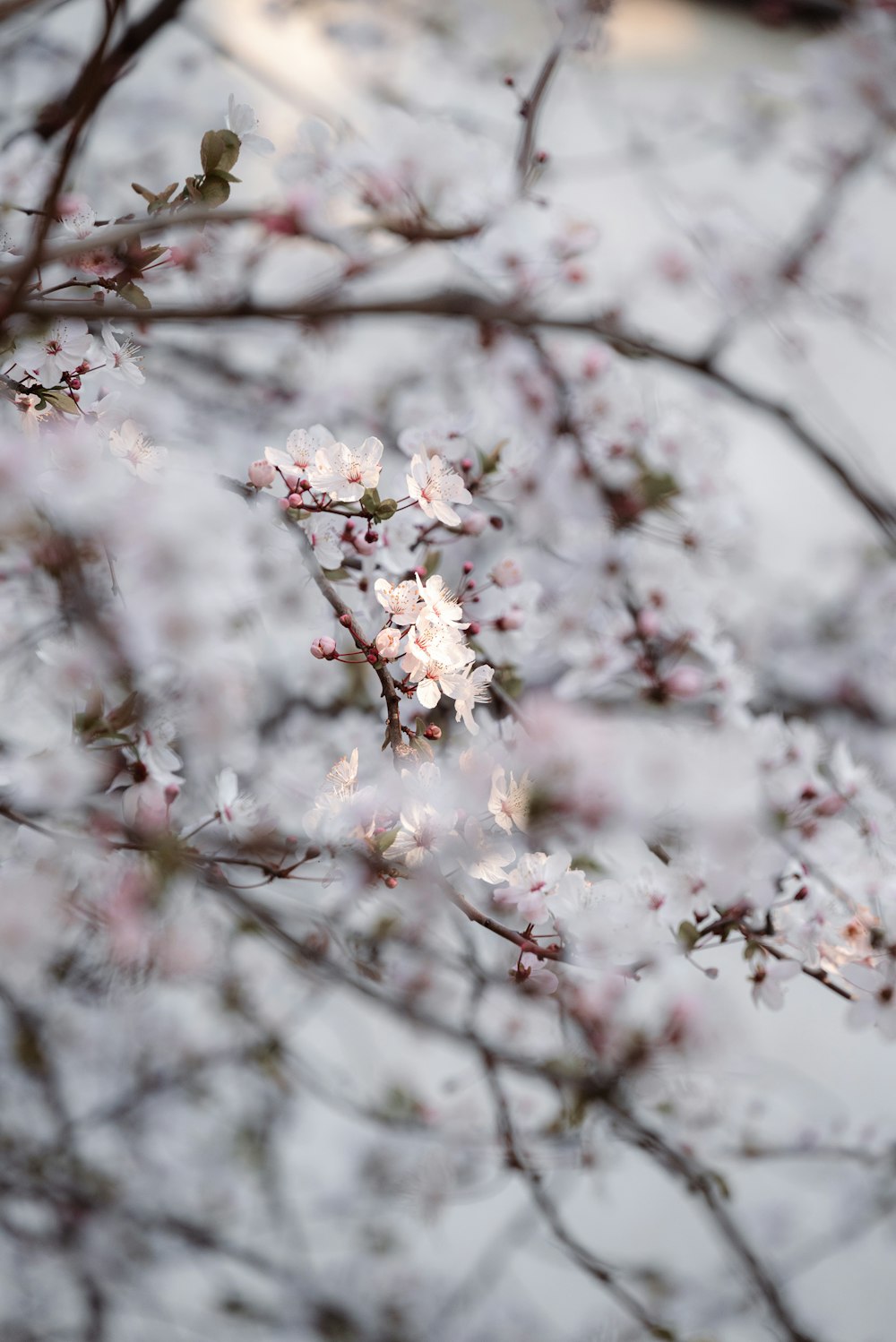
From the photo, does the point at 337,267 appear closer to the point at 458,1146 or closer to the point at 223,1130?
the point at 458,1146

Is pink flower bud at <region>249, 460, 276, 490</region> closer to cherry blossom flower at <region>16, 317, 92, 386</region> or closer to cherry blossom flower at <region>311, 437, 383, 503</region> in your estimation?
cherry blossom flower at <region>311, 437, 383, 503</region>

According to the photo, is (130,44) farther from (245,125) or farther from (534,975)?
(534,975)

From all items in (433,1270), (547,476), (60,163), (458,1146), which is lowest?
(433,1270)

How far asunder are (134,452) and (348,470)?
0.14 m

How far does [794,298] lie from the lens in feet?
6.32

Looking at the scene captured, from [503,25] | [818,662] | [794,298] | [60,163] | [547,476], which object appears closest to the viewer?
[60,163]

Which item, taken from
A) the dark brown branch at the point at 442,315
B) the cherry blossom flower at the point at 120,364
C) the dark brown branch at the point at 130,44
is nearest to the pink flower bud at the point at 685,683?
the dark brown branch at the point at 442,315

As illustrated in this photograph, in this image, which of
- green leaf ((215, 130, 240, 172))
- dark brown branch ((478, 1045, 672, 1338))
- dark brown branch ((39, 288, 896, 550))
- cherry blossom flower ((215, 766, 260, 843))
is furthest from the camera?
dark brown branch ((478, 1045, 672, 1338))

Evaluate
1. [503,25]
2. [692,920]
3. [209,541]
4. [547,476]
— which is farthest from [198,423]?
[503,25]

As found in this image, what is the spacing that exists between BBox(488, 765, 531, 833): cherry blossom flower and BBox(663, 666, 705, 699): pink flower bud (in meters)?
0.38

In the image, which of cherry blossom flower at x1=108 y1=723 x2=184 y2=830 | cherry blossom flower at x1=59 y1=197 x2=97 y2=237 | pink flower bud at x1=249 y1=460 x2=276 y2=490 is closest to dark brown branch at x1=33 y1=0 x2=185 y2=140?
cherry blossom flower at x1=59 y1=197 x2=97 y2=237

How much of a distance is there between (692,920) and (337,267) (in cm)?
85

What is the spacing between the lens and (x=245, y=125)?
58 centimetres

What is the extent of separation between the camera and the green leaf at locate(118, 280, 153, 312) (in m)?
0.56
